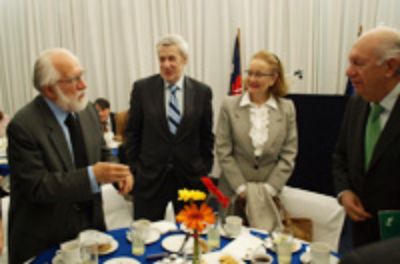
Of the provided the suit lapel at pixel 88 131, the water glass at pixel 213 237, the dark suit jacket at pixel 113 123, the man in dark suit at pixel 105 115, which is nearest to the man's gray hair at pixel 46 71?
the suit lapel at pixel 88 131

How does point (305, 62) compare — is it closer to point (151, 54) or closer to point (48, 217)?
point (151, 54)

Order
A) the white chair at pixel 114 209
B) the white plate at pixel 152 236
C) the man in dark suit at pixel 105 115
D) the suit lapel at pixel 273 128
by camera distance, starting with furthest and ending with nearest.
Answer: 1. the man in dark suit at pixel 105 115
2. the white chair at pixel 114 209
3. the suit lapel at pixel 273 128
4. the white plate at pixel 152 236

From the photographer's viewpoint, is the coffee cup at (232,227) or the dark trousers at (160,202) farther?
the dark trousers at (160,202)

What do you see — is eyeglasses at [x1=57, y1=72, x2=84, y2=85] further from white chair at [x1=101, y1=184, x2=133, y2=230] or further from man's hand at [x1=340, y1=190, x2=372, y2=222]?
man's hand at [x1=340, y1=190, x2=372, y2=222]

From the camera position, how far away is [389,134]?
1.89 meters

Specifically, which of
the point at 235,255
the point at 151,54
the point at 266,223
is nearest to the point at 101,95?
the point at 151,54

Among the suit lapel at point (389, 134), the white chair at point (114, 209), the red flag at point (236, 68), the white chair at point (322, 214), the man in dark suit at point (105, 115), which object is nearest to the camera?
the suit lapel at point (389, 134)

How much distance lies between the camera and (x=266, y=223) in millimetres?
2629

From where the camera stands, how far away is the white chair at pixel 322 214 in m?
2.55

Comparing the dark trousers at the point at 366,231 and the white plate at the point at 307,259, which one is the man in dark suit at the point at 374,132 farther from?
the white plate at the point at 307,259

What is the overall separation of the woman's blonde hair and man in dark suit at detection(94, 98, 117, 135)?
9.37 ft

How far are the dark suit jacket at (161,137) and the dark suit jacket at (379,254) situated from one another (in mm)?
2481

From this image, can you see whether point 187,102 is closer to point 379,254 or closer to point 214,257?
point 214,257

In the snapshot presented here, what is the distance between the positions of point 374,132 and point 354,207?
0.42m
